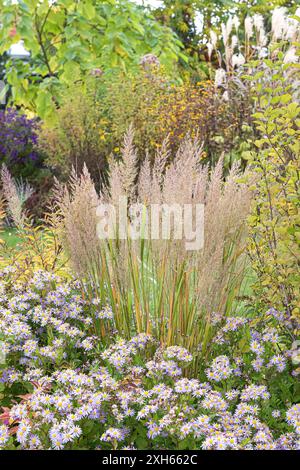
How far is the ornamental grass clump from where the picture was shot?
2.67 m

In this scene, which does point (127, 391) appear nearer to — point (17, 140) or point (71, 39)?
point (17, 140)

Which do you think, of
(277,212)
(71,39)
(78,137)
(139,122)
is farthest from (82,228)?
(71,39)

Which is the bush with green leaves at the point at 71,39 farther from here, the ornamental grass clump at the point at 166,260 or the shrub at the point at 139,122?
the ornamental grass clump at the point at 166,260

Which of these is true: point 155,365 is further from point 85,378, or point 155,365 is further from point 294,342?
point 294,342

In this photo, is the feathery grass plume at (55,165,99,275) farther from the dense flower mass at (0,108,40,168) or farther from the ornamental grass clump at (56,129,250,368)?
the dense flower mass at (0,108,40,168)

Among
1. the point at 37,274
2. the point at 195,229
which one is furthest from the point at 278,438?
the point at 37,274

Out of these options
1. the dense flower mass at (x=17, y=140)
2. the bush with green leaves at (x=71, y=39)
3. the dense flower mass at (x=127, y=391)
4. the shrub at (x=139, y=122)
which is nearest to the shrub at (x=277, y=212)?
the dense flower mass at (x=127, y=391)

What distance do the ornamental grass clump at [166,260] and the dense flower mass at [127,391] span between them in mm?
121

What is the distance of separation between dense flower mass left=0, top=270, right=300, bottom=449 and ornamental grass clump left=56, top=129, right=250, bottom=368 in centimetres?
12

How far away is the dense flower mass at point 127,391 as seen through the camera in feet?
6.88

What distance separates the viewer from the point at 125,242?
2.89 metres

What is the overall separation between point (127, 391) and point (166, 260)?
2.43 ft

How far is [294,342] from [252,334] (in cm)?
20

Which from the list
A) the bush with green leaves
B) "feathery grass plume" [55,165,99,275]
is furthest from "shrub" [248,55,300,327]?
the bush with green leaves
